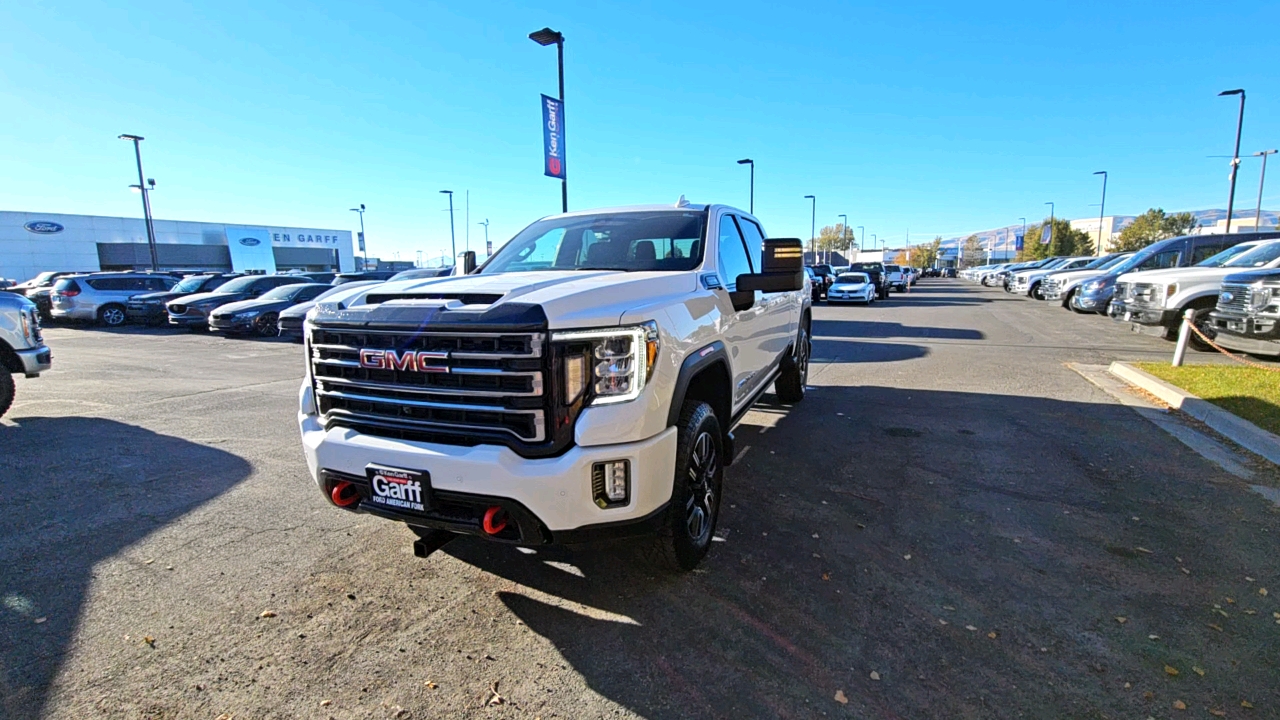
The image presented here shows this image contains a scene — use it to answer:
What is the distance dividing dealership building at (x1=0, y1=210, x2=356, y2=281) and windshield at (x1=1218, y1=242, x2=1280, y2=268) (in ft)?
158

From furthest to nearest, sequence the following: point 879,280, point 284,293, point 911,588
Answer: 1. point 879,280
2. point 284,293
3. point 911,588

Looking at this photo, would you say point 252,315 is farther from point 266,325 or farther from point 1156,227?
point 1156,227

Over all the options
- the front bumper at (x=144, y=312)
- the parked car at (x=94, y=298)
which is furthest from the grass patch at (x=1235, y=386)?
the parked car at (x=94, y=298)

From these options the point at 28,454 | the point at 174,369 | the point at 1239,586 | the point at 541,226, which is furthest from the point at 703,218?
the point at 174,369

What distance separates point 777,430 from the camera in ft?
19.6

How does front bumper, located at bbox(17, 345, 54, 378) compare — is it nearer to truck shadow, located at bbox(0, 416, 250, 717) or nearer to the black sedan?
truck shadow, located at bbox(0, 416, 250, 717)

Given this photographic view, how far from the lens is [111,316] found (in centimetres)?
1836

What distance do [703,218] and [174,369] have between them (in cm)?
987

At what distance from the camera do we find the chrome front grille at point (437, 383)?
2561 millimetres

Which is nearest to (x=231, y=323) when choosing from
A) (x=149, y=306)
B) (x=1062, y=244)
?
(x=149, y=306)

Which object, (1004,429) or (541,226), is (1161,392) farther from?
(541,226)

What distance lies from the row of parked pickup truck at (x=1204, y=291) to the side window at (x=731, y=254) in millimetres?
8347

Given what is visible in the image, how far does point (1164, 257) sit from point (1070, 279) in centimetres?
457

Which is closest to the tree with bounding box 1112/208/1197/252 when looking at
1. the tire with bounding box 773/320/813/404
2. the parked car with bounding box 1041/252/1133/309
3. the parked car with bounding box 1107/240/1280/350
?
the parked car with bounding box 1041/252/1133/309
